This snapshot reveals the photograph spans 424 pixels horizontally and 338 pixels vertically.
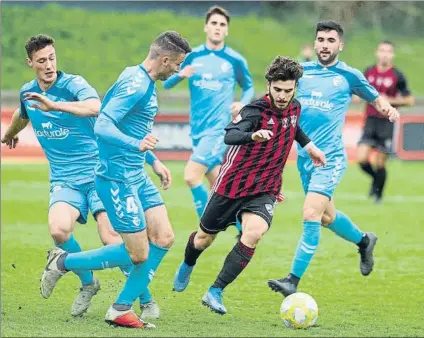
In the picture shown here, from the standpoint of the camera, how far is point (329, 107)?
9852mm

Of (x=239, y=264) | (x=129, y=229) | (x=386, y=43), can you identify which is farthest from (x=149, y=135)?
(x=386, y=43)

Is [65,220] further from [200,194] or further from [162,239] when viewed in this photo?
[200,194]

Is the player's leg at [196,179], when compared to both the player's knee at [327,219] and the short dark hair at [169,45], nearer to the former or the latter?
the player's knee at [327,219]

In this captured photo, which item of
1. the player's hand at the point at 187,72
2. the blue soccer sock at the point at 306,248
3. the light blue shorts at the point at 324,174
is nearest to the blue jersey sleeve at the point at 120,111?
the blue soccer sock at the point at 306,248

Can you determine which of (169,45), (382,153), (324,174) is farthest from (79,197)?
(382,153)

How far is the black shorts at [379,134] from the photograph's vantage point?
659 inches

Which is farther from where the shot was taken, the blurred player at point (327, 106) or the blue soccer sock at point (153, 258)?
the blurred player at point (327, 106)

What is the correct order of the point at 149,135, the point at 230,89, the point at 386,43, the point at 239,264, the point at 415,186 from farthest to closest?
the point at 415,186
the point at 386,43
the point at 230,89
the point at 239,264
the point at 149,135

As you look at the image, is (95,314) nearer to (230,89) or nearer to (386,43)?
(230,89)

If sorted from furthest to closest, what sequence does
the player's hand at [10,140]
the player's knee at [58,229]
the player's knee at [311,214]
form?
the player's knee at [311,214], the player's hand at [10,140], the player's knee at [58,229]

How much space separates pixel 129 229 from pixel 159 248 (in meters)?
0.56

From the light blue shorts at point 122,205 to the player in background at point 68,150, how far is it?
53 cm

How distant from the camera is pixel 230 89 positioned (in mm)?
13031

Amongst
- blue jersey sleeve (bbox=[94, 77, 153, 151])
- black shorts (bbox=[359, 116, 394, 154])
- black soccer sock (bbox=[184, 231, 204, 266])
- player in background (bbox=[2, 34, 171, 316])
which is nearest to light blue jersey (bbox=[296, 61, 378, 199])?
black soccer sock (bbox=[184, 231, 204, 266])
